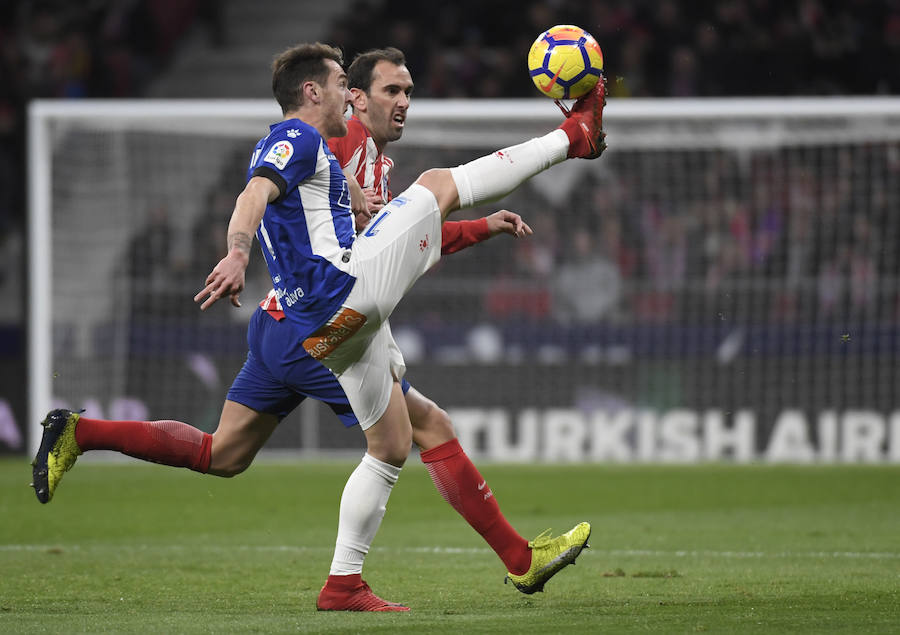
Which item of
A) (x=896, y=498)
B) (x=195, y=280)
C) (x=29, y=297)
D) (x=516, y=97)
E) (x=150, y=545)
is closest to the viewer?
(x=150, y=545)

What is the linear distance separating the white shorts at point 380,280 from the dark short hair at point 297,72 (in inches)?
21.6

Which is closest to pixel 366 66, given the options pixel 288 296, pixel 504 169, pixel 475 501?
pixel 504 169

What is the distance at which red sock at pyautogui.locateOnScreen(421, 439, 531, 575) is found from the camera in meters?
5.43

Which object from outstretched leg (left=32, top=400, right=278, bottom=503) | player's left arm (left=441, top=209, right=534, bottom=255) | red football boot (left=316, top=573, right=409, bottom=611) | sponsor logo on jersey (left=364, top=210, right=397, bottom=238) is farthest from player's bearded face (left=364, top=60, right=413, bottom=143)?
red football boot (left=316, top=573, right=409, bottom=611)

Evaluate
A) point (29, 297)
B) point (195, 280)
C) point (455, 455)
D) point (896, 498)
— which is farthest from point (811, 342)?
point (455, 455)

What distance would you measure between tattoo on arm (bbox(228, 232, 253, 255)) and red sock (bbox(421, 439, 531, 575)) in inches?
55.4

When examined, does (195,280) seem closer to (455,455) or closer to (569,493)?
(569,493)

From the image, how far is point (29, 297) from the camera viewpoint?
42.1ft

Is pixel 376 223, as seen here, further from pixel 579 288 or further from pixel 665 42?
pixel 665 42

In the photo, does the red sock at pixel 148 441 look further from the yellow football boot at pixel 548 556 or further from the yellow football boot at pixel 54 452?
the yellow football boot at pixel 548 556

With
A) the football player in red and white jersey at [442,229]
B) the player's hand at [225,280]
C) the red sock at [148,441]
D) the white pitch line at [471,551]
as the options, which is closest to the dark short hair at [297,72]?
the football player in red and white jersey at [442,229]

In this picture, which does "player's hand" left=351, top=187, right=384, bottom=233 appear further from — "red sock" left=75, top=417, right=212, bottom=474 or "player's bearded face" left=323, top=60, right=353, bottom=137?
"red sock" left=75, top=417, right=212, bottom=474

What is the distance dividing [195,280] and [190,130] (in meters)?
1.52

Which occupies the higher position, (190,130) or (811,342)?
(190,130)
